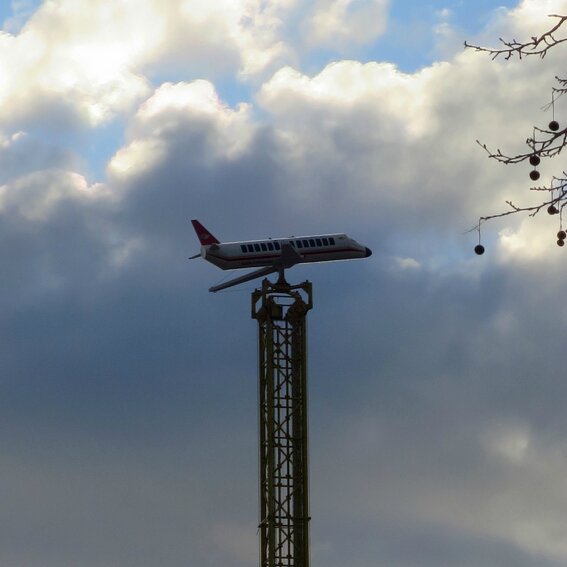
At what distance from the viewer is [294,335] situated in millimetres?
191500

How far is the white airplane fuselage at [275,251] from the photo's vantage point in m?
185

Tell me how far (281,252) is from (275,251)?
68 centimetres

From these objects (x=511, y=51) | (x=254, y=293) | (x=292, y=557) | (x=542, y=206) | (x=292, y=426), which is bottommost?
(x=542, y=206)

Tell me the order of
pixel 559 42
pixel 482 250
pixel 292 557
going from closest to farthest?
pixel 559 42, pixel 482 250, pixel 292 557

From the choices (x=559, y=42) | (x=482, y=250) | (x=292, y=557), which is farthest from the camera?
(x=292, y=557)

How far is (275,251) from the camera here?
186250 mm

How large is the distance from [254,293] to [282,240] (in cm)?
1022

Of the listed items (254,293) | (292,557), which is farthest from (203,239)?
(292,557)

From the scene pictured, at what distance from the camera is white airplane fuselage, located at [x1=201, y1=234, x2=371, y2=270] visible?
608ft

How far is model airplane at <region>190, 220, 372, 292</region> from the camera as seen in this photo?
185500mm

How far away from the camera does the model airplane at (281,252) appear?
609 ft

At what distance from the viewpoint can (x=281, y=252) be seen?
18612cm

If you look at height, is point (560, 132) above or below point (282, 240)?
below

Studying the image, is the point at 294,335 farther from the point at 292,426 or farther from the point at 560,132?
the point at 560,132
